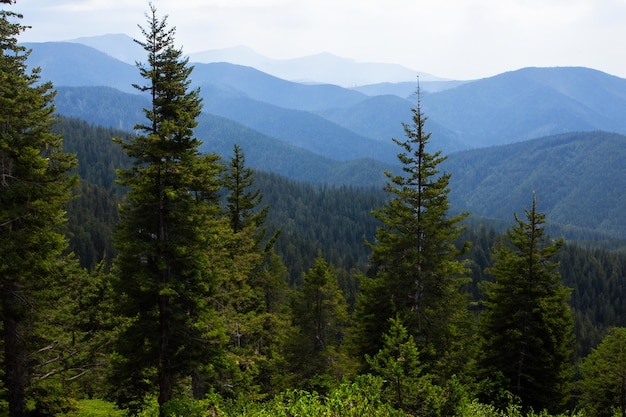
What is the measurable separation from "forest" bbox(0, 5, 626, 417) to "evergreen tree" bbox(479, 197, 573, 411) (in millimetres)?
100

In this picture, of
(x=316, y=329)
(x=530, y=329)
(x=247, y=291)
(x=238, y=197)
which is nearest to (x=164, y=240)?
(x=247, y=291)

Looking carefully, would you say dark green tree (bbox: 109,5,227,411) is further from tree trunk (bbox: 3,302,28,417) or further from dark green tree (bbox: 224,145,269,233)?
dark green tree (bbox: 224,145,269,233)

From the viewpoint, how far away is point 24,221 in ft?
48.2

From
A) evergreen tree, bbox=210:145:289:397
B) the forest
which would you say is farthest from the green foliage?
evergreen tree, bbox=210:145:289:397

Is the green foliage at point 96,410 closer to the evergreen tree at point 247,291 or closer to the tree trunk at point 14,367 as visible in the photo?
the tree trunk at point 14,367

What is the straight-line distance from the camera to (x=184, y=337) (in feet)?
54.2

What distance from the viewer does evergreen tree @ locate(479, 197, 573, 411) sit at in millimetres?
24531

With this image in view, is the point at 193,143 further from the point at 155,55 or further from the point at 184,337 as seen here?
the point at 184,337

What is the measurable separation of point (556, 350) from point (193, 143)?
815 inches

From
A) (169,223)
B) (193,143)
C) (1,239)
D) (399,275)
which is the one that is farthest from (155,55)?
(399,275)

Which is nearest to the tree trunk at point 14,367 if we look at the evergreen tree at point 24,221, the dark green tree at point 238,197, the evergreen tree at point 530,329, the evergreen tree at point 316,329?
the evergreen tree at point 24,221

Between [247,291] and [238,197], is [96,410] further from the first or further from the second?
[238,197]

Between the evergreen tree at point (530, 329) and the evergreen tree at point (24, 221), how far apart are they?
2062 centimetres

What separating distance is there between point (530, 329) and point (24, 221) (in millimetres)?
23030
